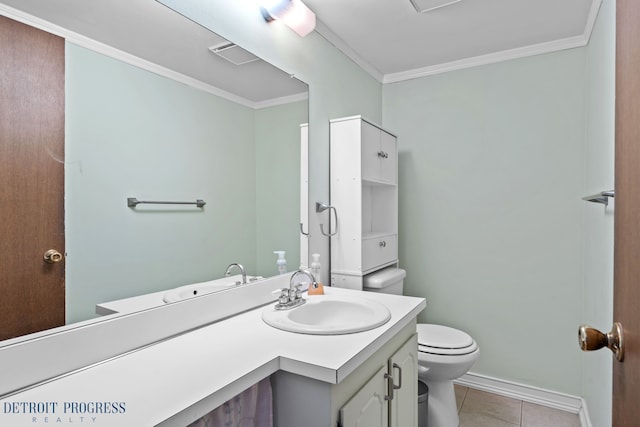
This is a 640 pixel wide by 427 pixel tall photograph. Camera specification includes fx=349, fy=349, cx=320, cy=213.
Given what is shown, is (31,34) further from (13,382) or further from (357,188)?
(357,188)

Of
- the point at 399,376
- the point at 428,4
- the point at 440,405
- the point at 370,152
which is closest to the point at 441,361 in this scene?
the point at 440,405

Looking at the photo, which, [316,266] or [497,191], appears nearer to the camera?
[316,266]

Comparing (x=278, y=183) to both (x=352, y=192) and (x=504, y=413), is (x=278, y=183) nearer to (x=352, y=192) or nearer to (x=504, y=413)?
(x=352, y=192)

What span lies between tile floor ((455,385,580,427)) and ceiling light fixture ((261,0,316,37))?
91.9 inches

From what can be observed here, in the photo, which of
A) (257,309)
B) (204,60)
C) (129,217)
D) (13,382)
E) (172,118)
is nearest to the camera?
(13,382)

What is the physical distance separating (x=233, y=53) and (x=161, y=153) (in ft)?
1.83

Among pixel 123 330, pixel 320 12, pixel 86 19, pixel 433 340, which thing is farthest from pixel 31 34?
pixel 433 340

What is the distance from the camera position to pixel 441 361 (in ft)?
5.87

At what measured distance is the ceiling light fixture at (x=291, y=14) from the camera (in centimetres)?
157

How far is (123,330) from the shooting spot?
1017 millimetres

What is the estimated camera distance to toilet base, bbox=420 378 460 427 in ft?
6.20

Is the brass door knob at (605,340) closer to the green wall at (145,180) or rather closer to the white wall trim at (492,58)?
the green wall at (145,180)

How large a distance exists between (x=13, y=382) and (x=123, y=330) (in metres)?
→ 0.26

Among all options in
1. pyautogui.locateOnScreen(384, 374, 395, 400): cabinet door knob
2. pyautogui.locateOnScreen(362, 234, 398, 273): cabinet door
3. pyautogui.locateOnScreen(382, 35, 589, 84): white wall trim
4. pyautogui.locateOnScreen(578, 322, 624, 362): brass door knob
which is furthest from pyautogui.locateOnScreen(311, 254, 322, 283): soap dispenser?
pyautogui.locateOnScreen(382, 35, 589, 84): white wall trim
